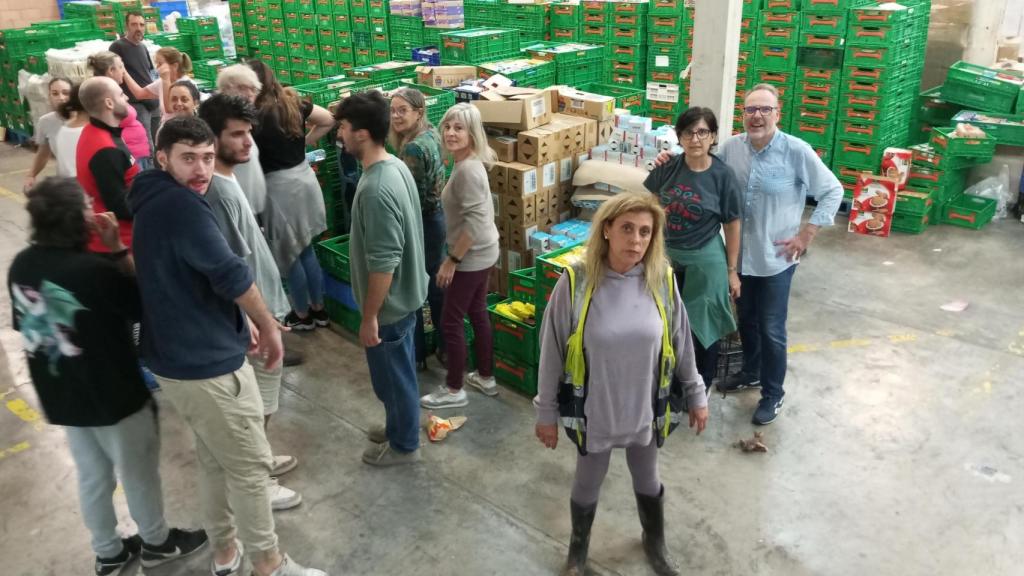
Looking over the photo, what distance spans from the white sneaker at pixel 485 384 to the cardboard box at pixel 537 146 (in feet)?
5.53

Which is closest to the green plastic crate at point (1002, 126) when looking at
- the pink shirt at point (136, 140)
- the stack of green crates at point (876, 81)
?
the stack of green crates at point (876, 81)

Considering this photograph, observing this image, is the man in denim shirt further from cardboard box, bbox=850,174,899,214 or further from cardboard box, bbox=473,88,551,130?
cardboard box, bbox=850,174,899,214

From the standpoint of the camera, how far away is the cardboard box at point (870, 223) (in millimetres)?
8102

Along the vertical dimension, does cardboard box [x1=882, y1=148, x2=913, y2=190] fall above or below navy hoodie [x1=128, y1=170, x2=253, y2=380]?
below

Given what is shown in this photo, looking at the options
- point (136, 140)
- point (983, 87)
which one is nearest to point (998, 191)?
point (983, 87)

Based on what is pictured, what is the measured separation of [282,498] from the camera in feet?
13.7

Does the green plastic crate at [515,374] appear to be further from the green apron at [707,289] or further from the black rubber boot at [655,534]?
the black rubber boot at [655,534]

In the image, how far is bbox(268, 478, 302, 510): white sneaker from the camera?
13.7 feet

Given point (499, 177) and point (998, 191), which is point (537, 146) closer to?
point (499, 177)

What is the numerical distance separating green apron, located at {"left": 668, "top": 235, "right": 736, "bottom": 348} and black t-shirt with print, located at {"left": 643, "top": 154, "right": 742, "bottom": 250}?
7 cm

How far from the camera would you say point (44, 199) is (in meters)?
2.97

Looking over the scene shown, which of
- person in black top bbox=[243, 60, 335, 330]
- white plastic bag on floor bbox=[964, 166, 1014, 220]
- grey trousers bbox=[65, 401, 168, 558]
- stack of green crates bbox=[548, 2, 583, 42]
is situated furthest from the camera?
stack of green crates bbox=[548, 2, 583, 42]

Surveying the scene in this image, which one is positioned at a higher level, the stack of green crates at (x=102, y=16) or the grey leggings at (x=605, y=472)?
the stack of green crates at (x=102, y=16)

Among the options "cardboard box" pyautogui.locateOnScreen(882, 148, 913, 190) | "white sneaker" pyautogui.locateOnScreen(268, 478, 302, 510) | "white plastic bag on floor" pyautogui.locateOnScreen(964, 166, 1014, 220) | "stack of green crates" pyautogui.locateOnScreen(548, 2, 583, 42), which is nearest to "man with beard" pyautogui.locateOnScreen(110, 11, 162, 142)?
"stack of green crates" pyautogui.locateOnScreen(548, 2, 583, 42)
